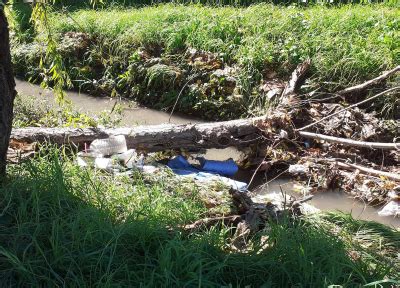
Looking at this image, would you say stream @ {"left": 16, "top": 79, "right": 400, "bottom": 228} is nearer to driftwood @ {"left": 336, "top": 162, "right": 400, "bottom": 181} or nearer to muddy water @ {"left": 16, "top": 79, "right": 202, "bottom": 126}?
muddy water @ {"left": 16, "top": 79, "right": 202, "bottom": 126}

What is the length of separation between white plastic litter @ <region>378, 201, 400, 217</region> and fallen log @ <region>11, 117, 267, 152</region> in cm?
158

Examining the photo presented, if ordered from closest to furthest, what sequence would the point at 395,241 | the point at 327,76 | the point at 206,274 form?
1. the point at 206,274
2. the point at 395,241
3. the point at 327,76

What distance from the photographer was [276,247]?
369cm

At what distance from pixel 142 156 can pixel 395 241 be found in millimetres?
2614

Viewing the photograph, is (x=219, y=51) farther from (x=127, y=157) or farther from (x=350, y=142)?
(x=127, y=157)

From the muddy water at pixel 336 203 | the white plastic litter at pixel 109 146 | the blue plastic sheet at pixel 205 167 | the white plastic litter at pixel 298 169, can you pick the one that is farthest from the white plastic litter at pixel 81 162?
the white plastic litter at pixel 298 169

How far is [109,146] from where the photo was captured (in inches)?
226

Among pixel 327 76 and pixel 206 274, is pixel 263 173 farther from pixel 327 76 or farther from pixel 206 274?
pixel 206 274

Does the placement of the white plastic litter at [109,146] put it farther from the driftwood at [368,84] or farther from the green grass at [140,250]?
the driftwood at [368,84]

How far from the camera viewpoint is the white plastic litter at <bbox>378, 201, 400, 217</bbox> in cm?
540

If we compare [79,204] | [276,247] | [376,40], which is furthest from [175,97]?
[276,247]

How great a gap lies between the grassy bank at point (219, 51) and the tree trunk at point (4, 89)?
3346mm

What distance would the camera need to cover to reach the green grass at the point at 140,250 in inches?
137

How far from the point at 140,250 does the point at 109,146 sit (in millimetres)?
2129
